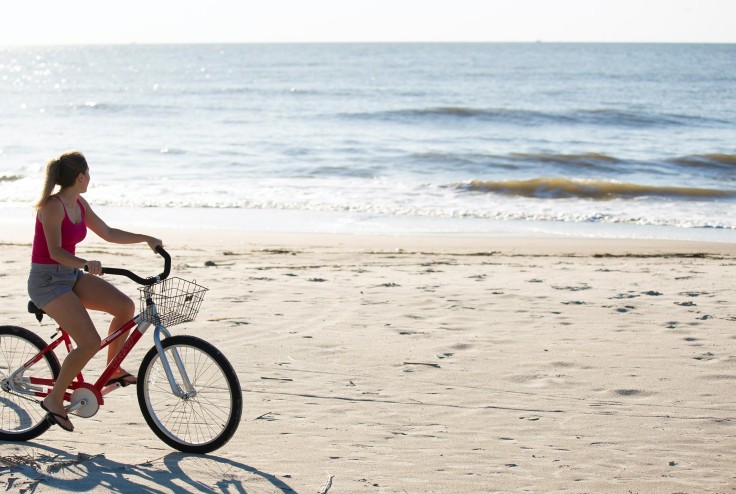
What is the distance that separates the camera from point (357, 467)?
4398mm

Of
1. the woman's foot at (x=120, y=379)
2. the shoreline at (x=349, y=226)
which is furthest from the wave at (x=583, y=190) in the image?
the woman's foot at (x=120, y=379)

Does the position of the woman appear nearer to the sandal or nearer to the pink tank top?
the pink tank top

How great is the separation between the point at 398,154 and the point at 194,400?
2125 centimetres

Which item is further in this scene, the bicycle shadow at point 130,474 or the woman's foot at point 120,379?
the woman's foot at point 120,379

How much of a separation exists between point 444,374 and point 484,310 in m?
1.94

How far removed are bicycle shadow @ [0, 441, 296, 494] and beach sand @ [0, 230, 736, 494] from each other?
0.04 ft

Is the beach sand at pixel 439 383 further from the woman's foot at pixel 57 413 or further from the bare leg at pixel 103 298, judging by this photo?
the bare leg at pixel 103 298

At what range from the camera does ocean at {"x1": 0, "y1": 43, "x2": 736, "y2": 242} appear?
16266 millimetres

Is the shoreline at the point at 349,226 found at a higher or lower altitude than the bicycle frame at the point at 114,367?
lower

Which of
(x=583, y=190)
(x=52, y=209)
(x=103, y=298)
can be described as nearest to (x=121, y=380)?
(x=103, y=298)

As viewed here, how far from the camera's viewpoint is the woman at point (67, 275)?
4285 millimetres

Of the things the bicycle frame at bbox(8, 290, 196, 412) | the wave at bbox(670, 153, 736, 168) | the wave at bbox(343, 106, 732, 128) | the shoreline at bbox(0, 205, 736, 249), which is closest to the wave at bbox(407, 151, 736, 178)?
the wave at bbox(670, 153, 736, 168)

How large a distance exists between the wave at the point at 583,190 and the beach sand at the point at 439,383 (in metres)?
8.65

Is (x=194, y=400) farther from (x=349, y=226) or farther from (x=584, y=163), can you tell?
(x=584, y=163)
